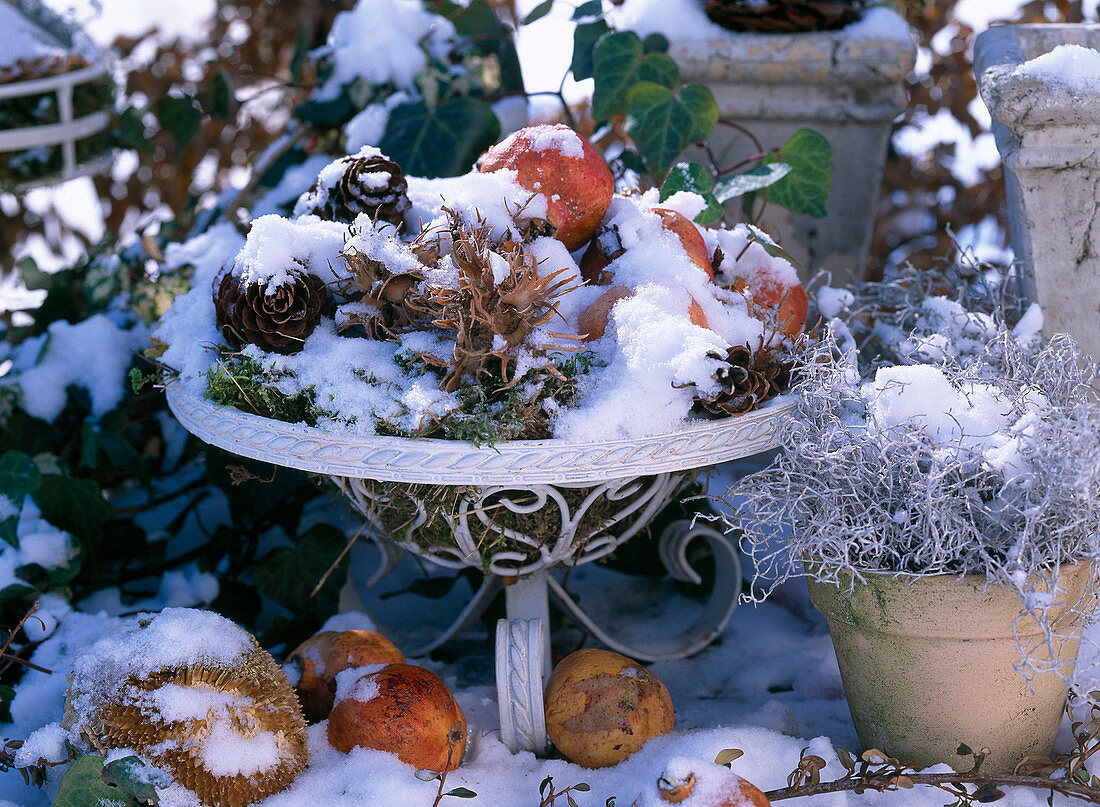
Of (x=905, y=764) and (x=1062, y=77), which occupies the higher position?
(x=1062, y=77)

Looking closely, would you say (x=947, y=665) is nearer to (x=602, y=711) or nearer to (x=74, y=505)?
(x=602, y=711)

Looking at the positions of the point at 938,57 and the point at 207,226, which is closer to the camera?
the point at 207,226

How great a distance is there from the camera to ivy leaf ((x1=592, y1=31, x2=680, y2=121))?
149 centimetres

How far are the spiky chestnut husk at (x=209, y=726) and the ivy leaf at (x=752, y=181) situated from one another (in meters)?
0.90

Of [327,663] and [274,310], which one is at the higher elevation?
[274,310]

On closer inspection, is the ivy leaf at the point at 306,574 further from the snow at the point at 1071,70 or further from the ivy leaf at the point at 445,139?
the snow at the point at 1071,70

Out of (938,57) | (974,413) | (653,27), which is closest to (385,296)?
(974,413)

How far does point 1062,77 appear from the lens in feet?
3.71

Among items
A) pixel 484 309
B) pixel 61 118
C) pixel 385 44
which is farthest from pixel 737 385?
pixel 61 118

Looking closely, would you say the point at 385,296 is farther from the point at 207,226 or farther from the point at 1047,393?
the point at 207,226

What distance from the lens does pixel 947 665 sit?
3.27 ft

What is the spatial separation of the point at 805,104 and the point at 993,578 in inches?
44.1

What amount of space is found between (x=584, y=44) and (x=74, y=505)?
117 centimetres

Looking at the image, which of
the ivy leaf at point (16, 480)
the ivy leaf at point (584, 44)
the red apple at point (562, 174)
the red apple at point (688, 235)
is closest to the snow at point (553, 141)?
the red apple at point (562, 174)
